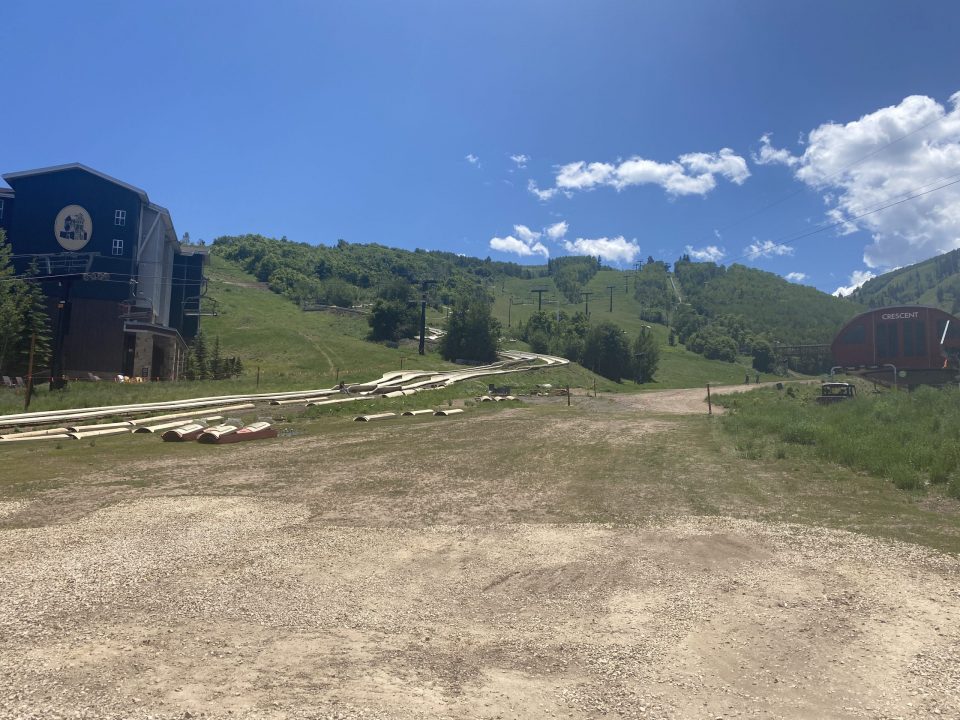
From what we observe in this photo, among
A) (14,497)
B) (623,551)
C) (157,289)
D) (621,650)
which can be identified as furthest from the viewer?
(157,289)

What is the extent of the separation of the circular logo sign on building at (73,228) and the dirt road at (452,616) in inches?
2437

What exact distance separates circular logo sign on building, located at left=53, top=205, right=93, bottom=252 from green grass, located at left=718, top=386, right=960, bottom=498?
68.7 meters

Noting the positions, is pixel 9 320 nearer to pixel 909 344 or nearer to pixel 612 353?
pixel 612 353

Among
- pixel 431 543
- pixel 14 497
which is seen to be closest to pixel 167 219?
pixel 14 497

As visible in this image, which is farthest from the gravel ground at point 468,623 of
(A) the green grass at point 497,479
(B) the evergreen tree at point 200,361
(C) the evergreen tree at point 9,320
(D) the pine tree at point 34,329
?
(B) the evergreen tree at point 200,361

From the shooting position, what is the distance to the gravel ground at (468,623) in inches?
218

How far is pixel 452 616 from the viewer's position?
7414 millimetres

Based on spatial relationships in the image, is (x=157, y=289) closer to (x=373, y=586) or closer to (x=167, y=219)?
(x=167, y=219)

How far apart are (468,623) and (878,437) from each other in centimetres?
1870

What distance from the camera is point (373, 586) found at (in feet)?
27.3

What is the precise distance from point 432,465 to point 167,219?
69.0 meters

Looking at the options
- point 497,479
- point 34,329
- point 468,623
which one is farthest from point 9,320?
point 468,623

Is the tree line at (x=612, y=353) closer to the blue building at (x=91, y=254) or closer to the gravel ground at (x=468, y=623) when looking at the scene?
the blue building at (x=91, y=254)

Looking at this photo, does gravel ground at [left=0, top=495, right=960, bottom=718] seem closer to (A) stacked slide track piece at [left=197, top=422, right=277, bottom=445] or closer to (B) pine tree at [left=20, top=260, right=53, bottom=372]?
(A) stacked slide track piece at [left=197, top=422, right=277, bottom=445]
